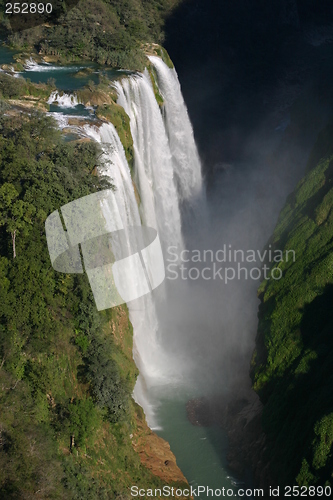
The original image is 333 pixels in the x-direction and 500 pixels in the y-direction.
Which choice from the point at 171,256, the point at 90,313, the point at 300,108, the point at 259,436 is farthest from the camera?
the point at 300,108

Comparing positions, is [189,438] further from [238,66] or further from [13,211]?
[238,66]

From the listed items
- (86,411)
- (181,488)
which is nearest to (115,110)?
(86,411)

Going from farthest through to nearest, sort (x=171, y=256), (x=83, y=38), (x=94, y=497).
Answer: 1. (x=83, y=38)
2. (x=171, y=256)
3. (x=94, y=497)

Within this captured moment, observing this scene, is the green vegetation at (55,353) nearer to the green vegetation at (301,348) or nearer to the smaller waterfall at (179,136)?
the green vegetation at (301,348)

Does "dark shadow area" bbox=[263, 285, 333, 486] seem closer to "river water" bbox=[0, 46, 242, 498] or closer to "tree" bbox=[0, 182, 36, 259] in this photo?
→ "river water" bbox=[0, 46, 242, 498]

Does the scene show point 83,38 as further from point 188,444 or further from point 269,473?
point 269,473

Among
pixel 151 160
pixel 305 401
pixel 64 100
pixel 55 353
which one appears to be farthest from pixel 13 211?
pixel 151 160

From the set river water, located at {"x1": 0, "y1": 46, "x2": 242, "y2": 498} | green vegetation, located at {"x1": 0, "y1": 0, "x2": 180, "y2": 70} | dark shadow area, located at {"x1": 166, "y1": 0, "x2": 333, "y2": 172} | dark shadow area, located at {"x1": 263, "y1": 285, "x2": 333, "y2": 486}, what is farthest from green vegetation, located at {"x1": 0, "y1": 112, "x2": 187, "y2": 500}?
dark shadow area, located at {"x1": 166, "y1": 0, "x2": 333, "y2": 172}
